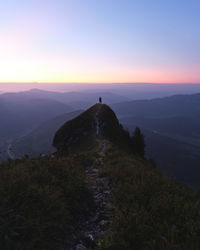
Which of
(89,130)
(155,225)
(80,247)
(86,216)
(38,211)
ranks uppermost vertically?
(38,211)

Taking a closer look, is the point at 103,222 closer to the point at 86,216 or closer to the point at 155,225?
the point at 86,216

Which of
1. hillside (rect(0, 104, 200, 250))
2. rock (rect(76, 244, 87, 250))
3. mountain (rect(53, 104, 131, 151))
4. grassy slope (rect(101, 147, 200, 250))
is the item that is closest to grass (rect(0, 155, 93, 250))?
hillside (rect(0, 104, 200, 250))

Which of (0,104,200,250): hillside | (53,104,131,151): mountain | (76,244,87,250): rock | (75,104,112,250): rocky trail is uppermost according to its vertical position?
(0,104,200,250): hillside

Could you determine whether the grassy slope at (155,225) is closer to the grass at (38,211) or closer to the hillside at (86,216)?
the hillside at (86,216)

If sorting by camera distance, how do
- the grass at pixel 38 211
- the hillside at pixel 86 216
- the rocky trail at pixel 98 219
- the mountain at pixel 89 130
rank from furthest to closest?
the mountain at pixel 89 130
the rocky trail at pixel 98 219
the hillside at pixel 86 216
the grass at pixel 38 211

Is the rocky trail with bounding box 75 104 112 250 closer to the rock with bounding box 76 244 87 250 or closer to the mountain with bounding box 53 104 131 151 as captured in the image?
the rock with bounding box 76 244 87 250

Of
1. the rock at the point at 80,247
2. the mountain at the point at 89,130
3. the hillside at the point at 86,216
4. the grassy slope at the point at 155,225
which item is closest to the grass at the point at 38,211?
the hillside at the point at 86,216

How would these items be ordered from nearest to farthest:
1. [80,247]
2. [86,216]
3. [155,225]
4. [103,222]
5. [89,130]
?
[80,247] < [155,225] < [103,222] < [86,216] < [89,130]

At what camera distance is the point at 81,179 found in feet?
22.1

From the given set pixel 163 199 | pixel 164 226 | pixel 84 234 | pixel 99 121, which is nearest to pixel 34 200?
pixel 84 234

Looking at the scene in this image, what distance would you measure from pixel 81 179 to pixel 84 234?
2.49 meters

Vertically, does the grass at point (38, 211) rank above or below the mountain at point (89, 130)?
above

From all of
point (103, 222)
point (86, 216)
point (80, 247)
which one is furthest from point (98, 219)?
point (80, 247)

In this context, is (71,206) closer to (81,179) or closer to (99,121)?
(81,179)
